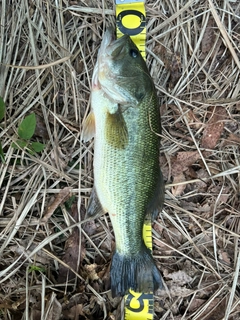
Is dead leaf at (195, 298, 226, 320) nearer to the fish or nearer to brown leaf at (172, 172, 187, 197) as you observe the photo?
the fish

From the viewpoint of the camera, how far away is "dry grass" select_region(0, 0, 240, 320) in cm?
288

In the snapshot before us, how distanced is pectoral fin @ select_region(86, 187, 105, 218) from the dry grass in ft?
0.40

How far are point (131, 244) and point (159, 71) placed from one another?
4.75ft

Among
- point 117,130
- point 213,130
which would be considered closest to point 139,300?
point 117,130

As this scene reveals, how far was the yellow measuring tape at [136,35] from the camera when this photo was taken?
292 cm

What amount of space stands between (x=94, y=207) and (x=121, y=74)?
102 cm

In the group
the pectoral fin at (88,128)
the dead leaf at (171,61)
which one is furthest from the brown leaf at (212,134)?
the pectoral fin at (88,128)

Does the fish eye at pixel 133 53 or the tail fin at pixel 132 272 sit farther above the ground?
the fish eye at pixel 133 53

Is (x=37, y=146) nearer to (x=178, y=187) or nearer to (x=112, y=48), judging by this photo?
(x=112, y=48)

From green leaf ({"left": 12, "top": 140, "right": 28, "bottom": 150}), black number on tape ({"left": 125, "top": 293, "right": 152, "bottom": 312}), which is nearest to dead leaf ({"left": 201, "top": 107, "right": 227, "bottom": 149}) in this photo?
black number on tape ({"left": 125, "top": 293, "right": 152, "bottom": 312})

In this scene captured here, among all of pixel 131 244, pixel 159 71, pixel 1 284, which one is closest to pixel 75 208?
pixel 131 244

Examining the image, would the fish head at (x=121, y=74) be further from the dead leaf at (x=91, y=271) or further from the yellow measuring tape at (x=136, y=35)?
the dead leaf at (x=91, y=271)

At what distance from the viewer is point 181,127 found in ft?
10.1

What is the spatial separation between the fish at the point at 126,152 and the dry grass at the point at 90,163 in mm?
295
